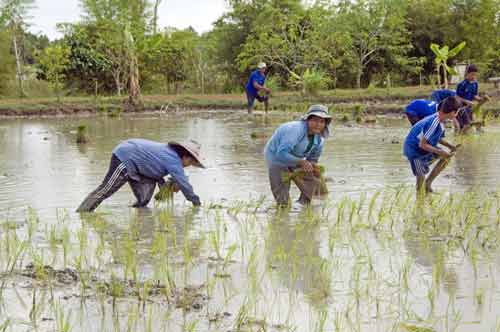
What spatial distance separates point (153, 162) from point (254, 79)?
37.9 feet

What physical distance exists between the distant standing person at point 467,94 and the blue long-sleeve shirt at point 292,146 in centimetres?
576

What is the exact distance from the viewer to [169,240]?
610cm

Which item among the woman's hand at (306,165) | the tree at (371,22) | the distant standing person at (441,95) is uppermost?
the tree at (371,22)

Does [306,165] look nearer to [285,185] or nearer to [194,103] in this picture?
[285,185]

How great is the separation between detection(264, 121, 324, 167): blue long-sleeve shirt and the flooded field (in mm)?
470

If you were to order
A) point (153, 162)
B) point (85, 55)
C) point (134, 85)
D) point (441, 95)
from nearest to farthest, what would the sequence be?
point (153, 162) < point (441, 95) < point (134, 85) < point (85, 55)

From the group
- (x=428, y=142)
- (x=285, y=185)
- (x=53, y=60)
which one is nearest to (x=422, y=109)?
(x=428, y=142)

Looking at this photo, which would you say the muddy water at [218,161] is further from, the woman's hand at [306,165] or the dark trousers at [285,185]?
the woman's hand at [306,165]

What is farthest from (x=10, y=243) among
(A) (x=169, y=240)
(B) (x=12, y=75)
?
(B) (x=12, y=75)

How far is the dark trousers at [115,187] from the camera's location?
6.89m

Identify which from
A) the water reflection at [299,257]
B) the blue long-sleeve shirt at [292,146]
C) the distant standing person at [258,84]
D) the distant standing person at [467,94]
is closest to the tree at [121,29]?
the distant standing person at [258,84]

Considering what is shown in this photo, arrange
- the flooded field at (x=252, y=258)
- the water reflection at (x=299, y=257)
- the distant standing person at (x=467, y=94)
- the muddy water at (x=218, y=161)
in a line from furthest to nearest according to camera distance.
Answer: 1. the distant standing person at (x=467, y=94)
2. the muddy water at (x=218, y=161)
3. the water reflection at (x=299, y=257)
4. the flooded field at (x=252, y=258)

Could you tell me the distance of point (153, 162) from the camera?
22.3ft

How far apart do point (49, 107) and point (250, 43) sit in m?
7.60
